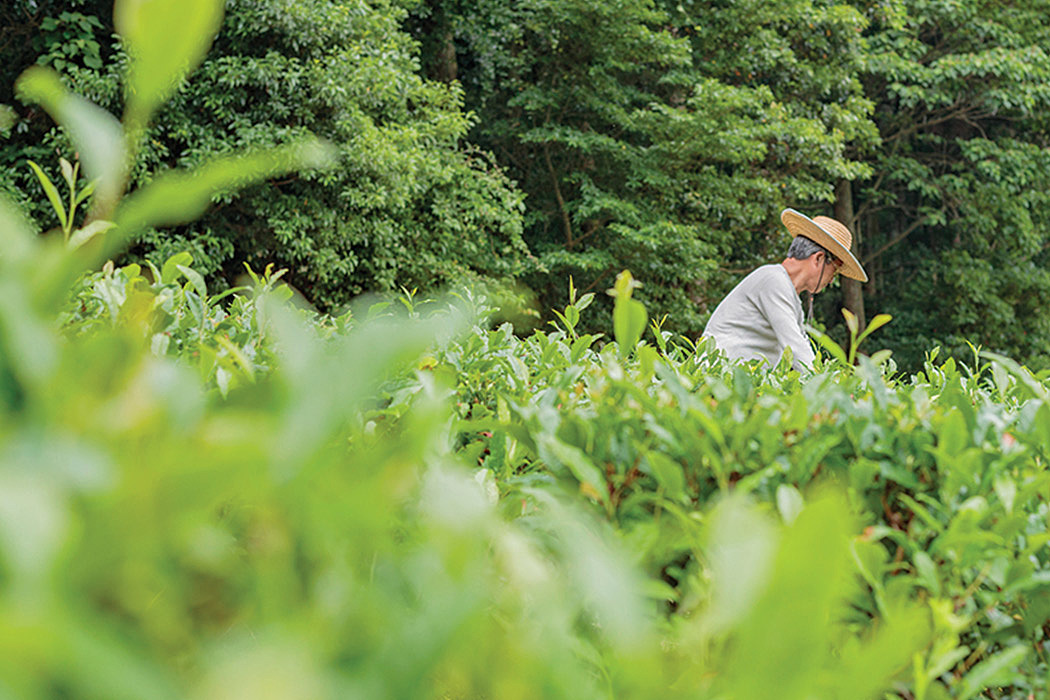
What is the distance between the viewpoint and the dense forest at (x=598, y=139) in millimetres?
9734

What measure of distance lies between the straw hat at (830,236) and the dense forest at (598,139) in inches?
166

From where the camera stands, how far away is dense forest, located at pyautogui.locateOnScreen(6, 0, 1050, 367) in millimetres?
9734

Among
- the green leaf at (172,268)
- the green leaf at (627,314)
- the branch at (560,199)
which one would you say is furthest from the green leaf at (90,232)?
the branch at (560,199)

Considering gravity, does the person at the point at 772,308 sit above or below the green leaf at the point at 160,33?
below

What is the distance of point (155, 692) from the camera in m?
0.33

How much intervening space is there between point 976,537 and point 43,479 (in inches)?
33.5

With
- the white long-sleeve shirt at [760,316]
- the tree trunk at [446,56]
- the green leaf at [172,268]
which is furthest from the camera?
the tree trunk at [446,56]

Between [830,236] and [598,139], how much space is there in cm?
824

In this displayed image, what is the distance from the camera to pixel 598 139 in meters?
12.9

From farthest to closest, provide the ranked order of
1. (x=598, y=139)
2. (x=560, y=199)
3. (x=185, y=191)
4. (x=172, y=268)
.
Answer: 1. (x=560, y=199)
2. (x=598, y=139)
3. (x=172, y=268)
4. (x=185, y=191)

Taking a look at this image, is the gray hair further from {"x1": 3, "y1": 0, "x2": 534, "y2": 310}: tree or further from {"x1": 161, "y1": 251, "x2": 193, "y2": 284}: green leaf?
{"x1": 3, "y1": 0, "x2": 534, "y2": 310}: tree

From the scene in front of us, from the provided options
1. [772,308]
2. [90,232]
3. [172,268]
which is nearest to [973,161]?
[772,308]

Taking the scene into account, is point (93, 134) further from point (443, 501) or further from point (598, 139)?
point (598, 139)

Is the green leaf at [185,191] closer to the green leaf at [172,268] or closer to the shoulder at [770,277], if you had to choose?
the green leaf at [172,268]
